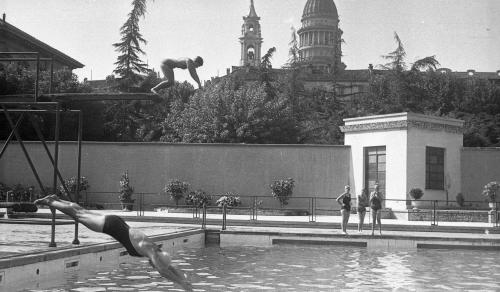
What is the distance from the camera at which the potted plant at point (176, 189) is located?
109 feet

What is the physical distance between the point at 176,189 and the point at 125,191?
2.66 metres

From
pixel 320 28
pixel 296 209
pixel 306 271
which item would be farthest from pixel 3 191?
pixel 320 28

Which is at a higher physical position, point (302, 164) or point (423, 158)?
point (423, 158)

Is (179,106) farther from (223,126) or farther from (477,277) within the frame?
(477,277)

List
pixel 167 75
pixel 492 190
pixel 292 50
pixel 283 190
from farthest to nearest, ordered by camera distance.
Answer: pixel 292 50
pixel 283 190
pixel 492 190
pixel 167 75

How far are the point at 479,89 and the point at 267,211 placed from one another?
59.0 metres

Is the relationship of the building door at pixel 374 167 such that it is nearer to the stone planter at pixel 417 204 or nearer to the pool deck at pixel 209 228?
the stone planter at pixel 417 204

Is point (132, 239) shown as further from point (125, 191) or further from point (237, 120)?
point (237, 120)

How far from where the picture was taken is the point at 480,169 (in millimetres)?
34188

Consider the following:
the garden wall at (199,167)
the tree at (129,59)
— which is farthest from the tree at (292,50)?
the garden wall at (199,167)

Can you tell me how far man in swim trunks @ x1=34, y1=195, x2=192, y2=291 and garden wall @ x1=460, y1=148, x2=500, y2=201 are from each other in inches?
1180

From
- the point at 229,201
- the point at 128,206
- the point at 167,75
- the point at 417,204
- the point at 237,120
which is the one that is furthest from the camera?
the point at 237,120

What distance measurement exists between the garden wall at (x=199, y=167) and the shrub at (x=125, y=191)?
3.65 feet

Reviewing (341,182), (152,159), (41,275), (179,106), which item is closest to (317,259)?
(41,275)
